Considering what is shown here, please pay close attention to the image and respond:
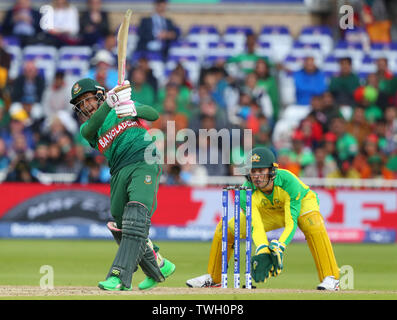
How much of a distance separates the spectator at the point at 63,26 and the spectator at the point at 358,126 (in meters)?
5.99

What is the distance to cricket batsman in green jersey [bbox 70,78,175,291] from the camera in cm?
757

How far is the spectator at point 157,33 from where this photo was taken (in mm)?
18859

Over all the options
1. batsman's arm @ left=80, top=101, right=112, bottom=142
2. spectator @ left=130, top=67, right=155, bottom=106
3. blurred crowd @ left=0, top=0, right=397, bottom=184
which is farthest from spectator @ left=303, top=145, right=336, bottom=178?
batsman's arm @ left=80, top=101, right=112, bottom=142

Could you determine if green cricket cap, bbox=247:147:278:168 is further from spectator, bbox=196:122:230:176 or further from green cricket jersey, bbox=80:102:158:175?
spectator, bbox=196:122:230:176

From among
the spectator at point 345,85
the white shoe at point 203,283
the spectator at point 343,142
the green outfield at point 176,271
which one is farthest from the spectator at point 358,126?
the white shoe at point 203,283

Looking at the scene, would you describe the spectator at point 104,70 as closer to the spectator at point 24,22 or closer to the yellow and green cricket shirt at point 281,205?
the spectator at point 24,22

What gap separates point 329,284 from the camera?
8547mm

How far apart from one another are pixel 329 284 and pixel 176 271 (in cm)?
268

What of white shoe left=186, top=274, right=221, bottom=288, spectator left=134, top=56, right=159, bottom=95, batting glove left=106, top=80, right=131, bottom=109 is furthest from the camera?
spectator left=134, top=56, right=159, bottom=95

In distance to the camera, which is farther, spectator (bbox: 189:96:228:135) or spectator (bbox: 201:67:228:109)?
spectator (bbox: 201:67:228:109)

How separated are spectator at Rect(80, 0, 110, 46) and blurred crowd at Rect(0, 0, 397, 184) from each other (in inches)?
0.8

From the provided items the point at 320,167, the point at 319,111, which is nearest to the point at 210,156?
the point at 320,167

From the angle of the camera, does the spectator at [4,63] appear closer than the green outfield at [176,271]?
No
